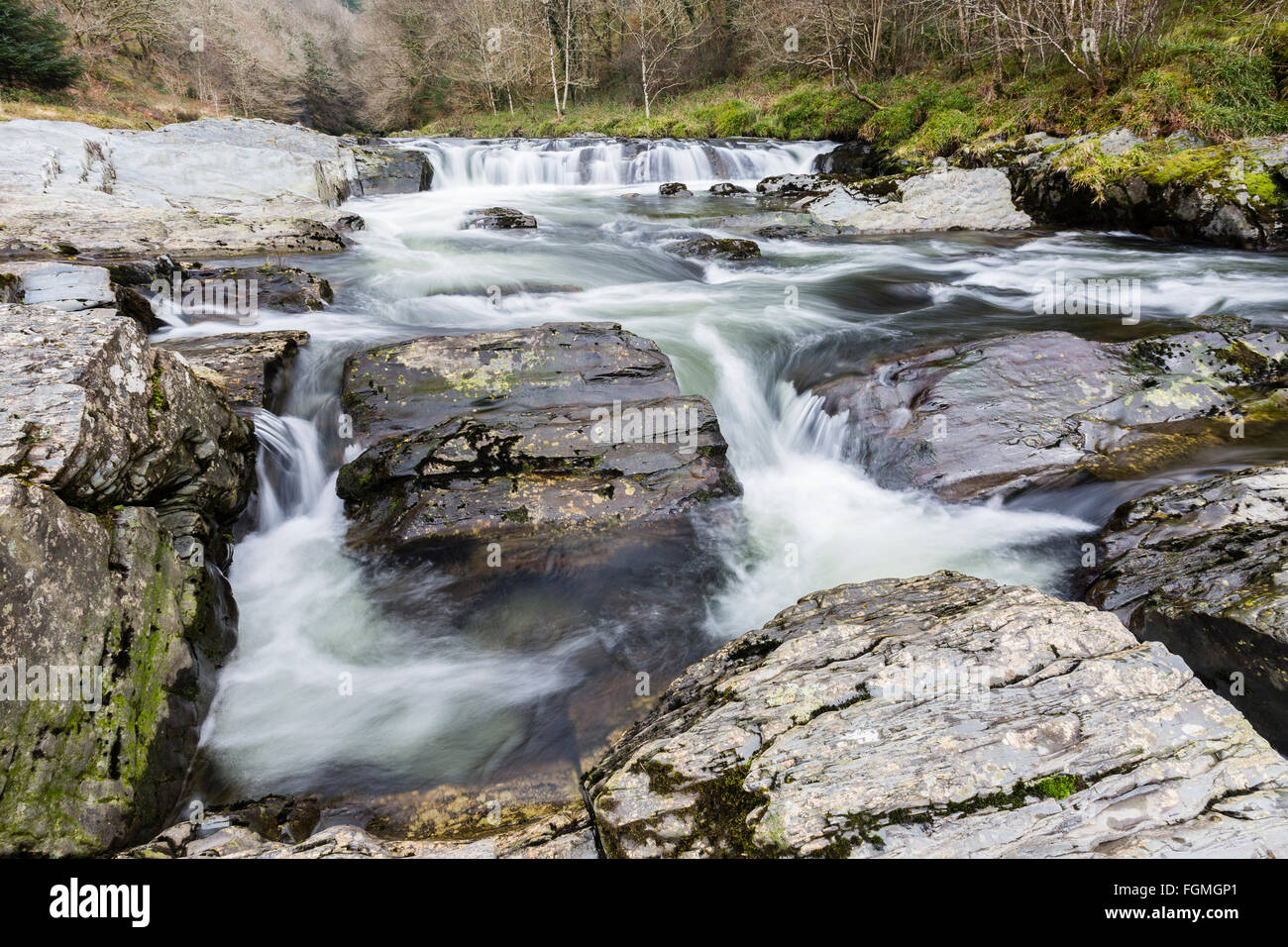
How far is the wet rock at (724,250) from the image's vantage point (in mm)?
11375

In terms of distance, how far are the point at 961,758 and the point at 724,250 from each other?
10.4 m

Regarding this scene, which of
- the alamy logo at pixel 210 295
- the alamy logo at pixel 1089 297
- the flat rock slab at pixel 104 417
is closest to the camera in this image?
the flat rock slab at pixel 104 417

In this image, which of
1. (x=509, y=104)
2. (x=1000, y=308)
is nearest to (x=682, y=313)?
(x=1000, y=308)

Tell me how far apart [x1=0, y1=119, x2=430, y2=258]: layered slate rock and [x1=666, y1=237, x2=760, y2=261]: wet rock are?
6.16m

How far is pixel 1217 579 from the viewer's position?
3.23 meters

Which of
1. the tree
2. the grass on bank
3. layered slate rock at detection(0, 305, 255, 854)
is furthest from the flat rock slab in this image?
the tree

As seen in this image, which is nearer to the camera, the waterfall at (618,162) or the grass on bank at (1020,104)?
the grass on bank at (1020,104)

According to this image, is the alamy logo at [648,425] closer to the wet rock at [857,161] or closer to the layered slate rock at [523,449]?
the layered slate rock at [523,449]

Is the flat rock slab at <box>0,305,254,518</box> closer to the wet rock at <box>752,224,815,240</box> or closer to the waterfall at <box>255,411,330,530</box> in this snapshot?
the waterfall at <box>255,411,330,530</box>

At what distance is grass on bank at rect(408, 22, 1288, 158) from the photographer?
462 inches

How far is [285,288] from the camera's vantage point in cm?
802

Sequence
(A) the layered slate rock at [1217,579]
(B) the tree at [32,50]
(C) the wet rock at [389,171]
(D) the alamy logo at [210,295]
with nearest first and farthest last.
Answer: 1. (A) the layered slate rock at [1217,579]
2. (D) the alamy logo at [210,295]
3. (C) the wet rock at [389,171]
4. (B) the tree at [32,50]

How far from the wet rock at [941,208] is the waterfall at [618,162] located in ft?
22.5
